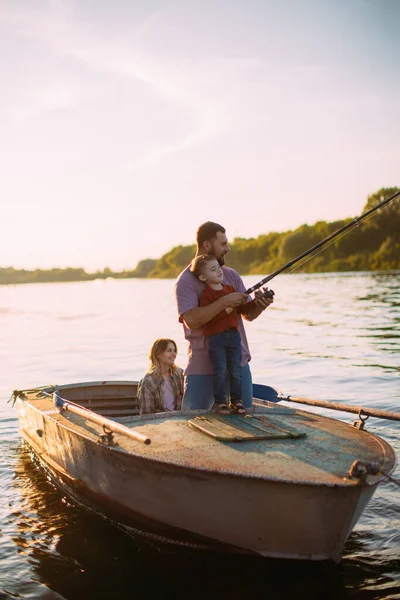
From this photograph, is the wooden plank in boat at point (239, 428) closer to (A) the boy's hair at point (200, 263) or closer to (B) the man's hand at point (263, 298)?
(B) the man's hand at point (263, 298)

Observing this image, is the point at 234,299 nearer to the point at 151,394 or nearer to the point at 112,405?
the point at 151,394

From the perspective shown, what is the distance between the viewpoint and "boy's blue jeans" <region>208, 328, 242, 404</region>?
228 inches

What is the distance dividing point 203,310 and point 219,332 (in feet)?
1.10

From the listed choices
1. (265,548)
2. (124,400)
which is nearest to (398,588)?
(265,548)

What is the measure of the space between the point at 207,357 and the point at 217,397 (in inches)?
→ 15.6

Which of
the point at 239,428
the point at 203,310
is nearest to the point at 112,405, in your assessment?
the point at 239,428

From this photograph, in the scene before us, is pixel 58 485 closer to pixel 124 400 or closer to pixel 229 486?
pixel 124 400

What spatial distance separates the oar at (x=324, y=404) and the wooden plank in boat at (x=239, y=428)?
0.86 metres

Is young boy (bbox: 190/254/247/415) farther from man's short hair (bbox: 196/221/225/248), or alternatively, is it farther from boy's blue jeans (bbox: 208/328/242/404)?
man's short hair (bbox: 196/221/225/248)

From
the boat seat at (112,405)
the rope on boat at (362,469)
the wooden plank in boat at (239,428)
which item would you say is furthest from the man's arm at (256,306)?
the boat seat at (112,405)

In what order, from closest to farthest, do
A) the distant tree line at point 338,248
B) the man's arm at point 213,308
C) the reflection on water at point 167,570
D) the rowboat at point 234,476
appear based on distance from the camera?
the rowboat at point 234,476, the reflection on water at point 167,570, the man's arm at point 213,308, the distant tree line at point 338,248

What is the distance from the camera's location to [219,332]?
5797 millimetres

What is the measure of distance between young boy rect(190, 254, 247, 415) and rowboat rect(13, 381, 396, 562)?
35 cm

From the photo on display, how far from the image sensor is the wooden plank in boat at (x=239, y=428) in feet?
17.3
